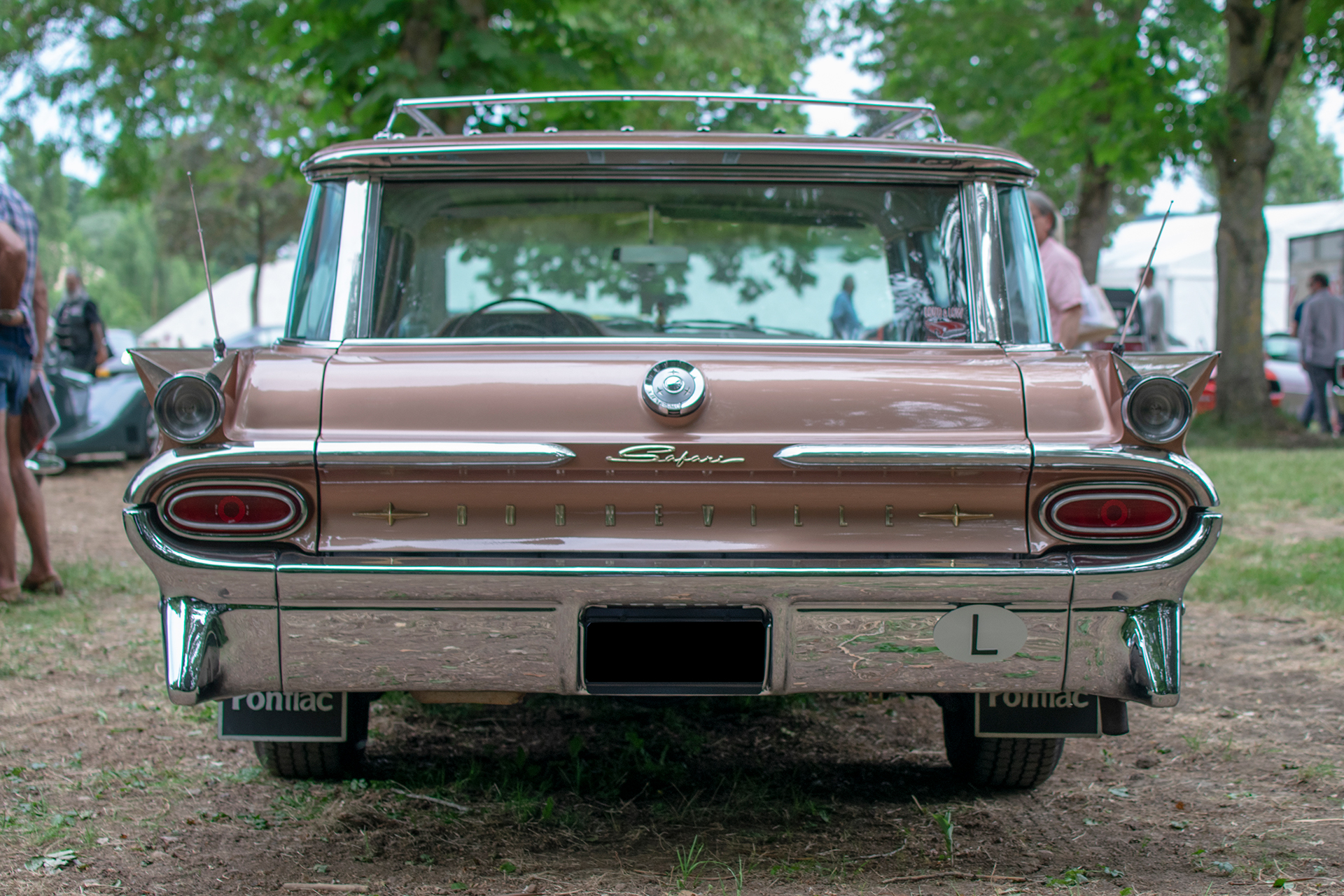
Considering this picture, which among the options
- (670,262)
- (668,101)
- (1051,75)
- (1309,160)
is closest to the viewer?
(668,101)

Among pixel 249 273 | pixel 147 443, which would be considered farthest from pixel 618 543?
pixel 249 273

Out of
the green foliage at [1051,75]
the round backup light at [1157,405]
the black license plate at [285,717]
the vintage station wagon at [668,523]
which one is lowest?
the black license plate at [285,717]

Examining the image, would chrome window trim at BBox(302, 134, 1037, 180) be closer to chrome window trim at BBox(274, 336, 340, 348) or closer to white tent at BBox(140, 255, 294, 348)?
chrome window trim at BBox(274, 336, 340, 348)

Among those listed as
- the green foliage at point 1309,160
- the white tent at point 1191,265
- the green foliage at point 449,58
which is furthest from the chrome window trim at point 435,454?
the green foliage at point 1309,160

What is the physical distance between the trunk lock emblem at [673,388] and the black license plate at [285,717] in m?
1.06

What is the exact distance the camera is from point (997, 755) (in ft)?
10.5

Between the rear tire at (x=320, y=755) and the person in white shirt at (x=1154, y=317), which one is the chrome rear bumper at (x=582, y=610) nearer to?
the rear tire at (x=320, y=755)

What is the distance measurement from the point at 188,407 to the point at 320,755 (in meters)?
1.13

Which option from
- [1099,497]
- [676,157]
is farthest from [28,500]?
[1099,497]

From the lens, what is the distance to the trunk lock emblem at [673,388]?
2.57m

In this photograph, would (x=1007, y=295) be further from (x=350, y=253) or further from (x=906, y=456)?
(x=350, y=253)

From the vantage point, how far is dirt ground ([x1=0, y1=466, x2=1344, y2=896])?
2.72m

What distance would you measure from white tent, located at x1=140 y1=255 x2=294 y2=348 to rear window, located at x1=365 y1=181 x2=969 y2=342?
40360mm

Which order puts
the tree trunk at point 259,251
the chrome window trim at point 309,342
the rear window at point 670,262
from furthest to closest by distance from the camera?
A: the tree trunk at point 259,251 < the rear window at point 670,262 < the chrome window trim at point 309,342
